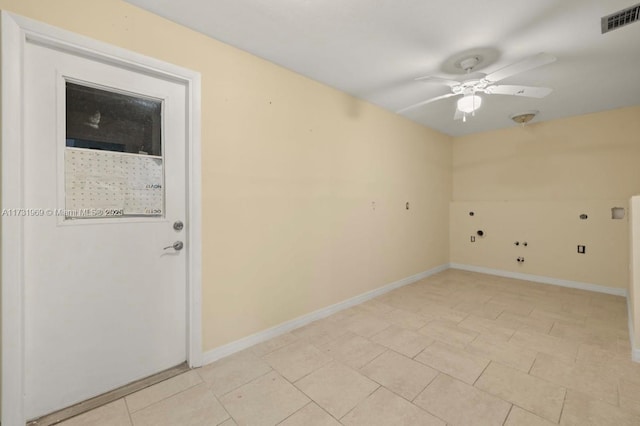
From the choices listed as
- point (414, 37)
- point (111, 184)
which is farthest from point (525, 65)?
point (111, 184)

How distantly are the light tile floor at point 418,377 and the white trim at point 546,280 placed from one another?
0.91 metres

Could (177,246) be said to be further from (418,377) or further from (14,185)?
(418,377)

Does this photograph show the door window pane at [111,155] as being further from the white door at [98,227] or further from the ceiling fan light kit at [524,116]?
the ceiling fan light kit at [524,116]

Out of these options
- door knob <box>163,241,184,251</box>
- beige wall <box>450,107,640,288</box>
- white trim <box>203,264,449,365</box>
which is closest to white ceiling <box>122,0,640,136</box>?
beige wall <box>450,107,640,288</box>

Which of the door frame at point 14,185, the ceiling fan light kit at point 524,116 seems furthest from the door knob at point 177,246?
the ceiling fan light kit at point 524,116

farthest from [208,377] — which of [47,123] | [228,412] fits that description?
[47,123]

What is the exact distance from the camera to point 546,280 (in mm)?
4254

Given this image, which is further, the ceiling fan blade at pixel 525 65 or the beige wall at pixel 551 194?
the beige wall at pixel 551 194

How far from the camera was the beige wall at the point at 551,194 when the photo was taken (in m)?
3.72

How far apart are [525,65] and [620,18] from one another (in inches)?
24.9

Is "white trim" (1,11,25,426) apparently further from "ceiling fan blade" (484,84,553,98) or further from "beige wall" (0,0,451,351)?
"ceiling fan blade" (484,84,553,98)

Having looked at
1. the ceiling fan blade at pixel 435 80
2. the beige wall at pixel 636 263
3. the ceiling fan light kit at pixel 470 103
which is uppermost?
the ceiling fan blade at pixel 435 80

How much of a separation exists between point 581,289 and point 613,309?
2.79ft

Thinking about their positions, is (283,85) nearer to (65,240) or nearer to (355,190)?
(355,190)
